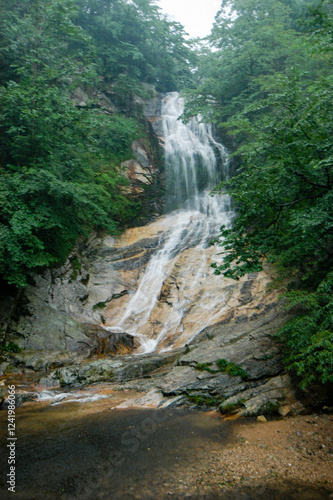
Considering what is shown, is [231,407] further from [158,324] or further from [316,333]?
[158,324]

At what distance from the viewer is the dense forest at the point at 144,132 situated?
574cm

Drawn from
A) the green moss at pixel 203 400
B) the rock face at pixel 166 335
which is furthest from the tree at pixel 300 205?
the green moss at pixel 203 400

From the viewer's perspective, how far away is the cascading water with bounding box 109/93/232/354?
11.8m

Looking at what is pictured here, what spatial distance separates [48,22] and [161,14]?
2054 centimetres

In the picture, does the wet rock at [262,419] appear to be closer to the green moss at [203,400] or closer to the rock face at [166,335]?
the rock face at [166,335]

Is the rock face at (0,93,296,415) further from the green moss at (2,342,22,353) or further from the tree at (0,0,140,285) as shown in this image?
the tree at (0,0,140,285)

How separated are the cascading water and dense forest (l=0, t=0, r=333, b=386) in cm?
189

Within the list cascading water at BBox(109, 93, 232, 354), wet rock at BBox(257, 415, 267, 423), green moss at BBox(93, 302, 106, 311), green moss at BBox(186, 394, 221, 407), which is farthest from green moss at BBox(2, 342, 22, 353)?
wet rock at BBox(257, 415, 267, 423)

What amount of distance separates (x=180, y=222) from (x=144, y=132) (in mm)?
8507

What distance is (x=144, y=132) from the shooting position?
22.0 metres

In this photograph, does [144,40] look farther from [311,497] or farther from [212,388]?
[311,497]

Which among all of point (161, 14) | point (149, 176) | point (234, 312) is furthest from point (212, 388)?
point (161, 14)

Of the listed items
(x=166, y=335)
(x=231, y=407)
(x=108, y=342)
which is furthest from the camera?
(x=166, y=335)

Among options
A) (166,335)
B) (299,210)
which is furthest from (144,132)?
(299,210)
